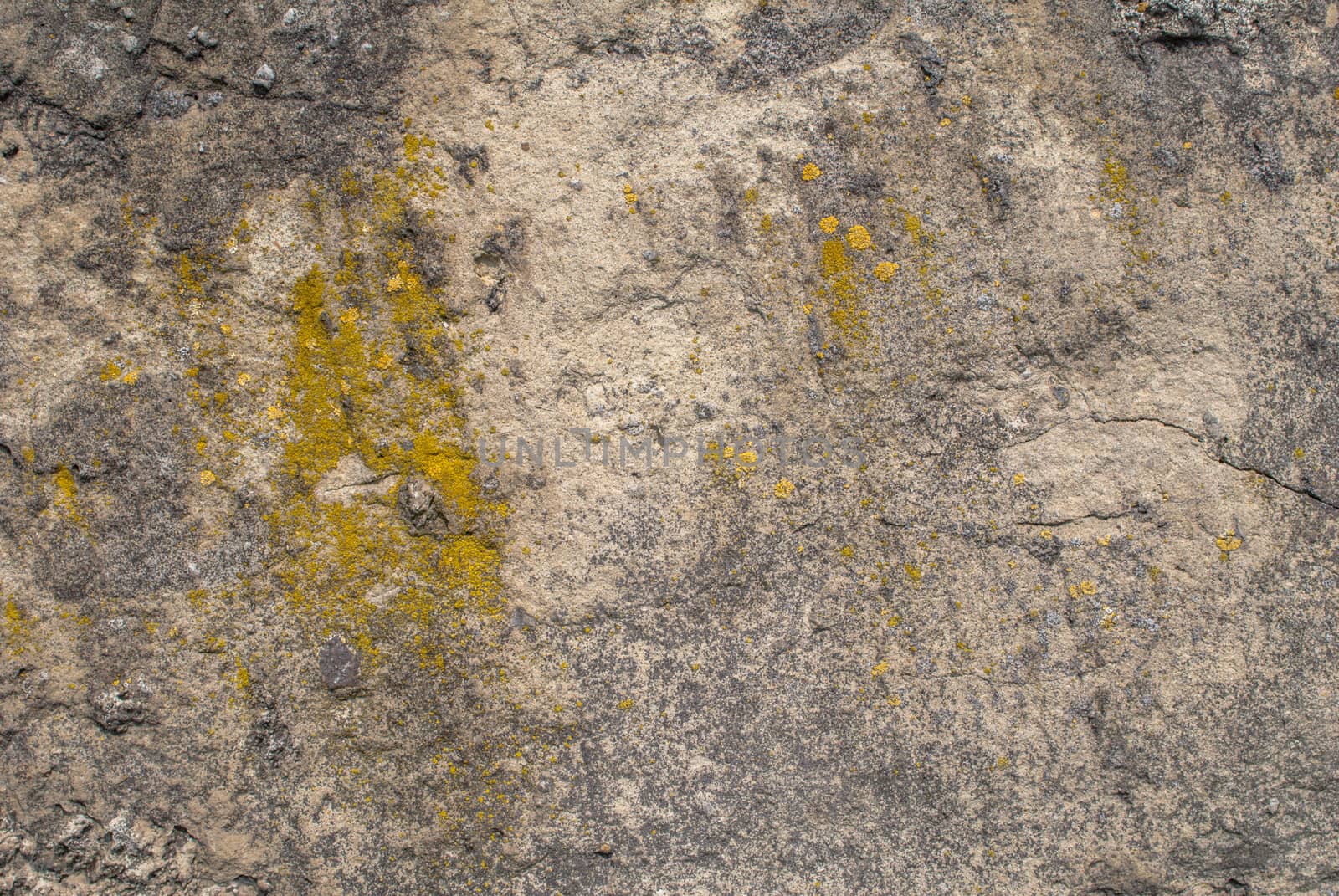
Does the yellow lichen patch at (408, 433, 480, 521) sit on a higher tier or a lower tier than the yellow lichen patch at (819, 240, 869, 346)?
lower

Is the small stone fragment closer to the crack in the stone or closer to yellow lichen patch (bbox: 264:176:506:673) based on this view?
yellow lichen patch (bbox: 264:176:506:673)

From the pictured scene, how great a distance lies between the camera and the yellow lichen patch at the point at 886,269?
6.53 ft

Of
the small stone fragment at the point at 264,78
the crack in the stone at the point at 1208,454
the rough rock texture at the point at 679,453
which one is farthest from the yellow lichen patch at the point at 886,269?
the small stone fragment at the point at 264,78

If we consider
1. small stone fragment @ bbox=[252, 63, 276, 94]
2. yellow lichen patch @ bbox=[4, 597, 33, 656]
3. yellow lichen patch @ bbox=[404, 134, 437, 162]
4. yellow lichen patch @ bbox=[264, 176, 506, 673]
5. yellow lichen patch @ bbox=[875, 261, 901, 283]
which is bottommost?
yellow lichen patch @ bbox=[4, 597, 33, 656]

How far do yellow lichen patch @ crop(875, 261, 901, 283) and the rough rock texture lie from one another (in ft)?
0.15

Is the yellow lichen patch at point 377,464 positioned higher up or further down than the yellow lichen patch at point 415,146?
further down

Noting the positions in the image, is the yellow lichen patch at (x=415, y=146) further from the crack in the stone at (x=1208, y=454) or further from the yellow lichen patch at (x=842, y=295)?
the crack in the stone at (x=1208, y=454)

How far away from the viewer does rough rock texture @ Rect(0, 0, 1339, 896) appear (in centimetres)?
194

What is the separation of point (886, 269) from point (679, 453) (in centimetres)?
63

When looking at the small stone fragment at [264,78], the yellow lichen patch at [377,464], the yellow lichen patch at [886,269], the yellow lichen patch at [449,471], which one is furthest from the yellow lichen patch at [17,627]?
the yellow lichen patch at [886,269]

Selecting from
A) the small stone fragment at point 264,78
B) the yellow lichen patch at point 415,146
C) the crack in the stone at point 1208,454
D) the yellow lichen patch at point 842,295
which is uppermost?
the small stone fragment at point 264,78

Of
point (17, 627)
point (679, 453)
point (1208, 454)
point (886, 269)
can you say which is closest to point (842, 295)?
point (886, 269)

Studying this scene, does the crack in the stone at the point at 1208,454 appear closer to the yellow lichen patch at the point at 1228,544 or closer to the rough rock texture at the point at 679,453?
the rough rock texture at the point at 679,453

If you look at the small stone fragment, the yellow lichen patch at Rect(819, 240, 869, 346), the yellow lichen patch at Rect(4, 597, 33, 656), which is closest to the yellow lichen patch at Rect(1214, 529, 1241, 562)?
the yellow lichen patch at Rect(819, 240, 869, 346)
